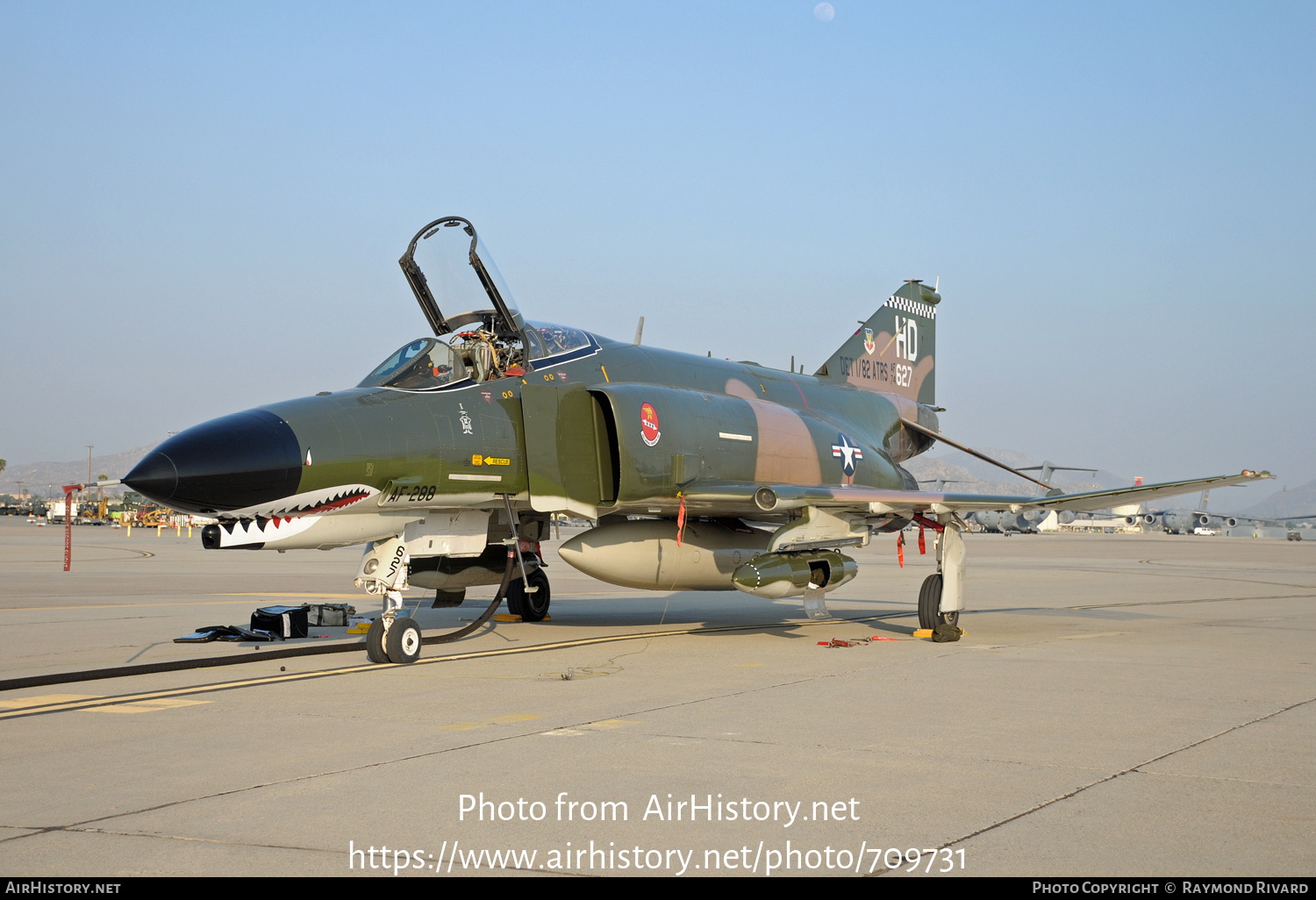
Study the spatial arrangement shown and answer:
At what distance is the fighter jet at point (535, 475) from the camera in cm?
855

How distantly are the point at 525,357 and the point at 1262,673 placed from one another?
7.43 metres

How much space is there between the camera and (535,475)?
10.3 metres

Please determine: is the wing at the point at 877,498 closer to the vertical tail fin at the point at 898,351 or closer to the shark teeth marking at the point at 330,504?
the shark teeth marking at the point at 330,504

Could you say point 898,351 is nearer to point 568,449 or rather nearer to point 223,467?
point 568,449

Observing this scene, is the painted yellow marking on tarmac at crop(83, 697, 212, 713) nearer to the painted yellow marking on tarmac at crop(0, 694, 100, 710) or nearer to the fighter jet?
the painted yellow marking on tarmac at crop(0, 694, 100, 710)

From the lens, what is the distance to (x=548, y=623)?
13.7 metres

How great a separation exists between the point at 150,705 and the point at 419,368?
3930mm

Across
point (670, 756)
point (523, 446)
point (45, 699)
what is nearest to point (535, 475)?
point (523, 446)

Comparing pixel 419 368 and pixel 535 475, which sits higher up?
pixel 419 368

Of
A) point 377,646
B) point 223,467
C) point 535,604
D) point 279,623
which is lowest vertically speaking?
point 535,604

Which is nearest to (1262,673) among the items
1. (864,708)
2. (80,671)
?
(864,708)

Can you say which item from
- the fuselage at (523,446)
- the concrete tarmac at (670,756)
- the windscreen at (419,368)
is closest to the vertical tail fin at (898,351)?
the fuselage at (523,446)

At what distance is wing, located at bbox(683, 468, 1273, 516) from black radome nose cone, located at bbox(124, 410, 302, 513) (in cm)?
443

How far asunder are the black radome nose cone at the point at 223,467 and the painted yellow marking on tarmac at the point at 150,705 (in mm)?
1486
